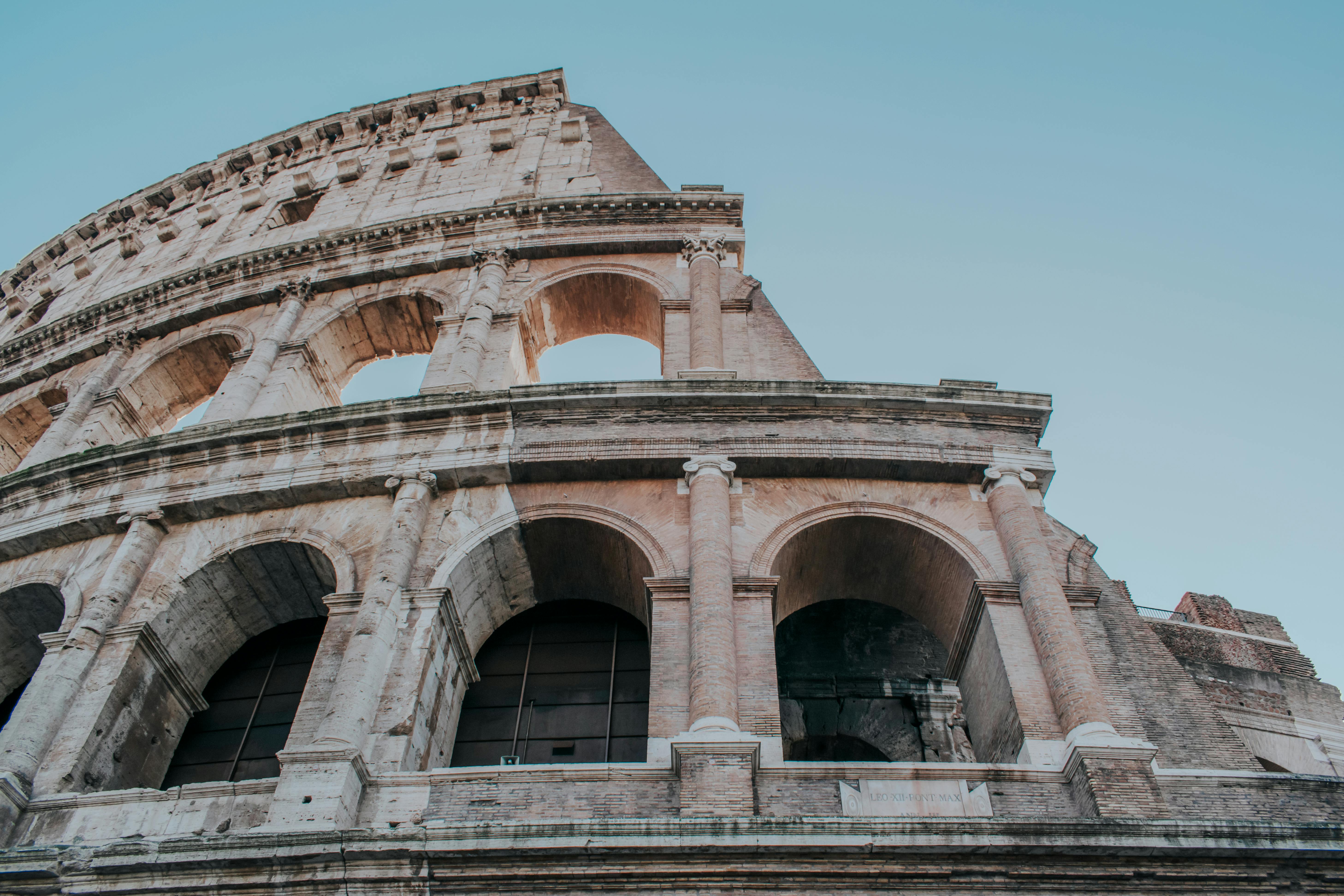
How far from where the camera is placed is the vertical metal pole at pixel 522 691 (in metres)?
→ 10.7

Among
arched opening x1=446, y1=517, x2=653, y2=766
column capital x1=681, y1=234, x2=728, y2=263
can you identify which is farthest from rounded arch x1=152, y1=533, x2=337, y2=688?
column capital x1=681, y1=234, x2=728, y2=263

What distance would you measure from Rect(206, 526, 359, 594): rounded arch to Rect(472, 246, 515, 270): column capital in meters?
5.97

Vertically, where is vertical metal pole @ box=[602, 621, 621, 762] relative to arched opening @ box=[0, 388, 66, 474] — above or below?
below

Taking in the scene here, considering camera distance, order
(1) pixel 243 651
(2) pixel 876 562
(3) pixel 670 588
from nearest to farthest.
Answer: (3) pixel 670 588
(2) pixel 876 562
(1) pixel 243 651

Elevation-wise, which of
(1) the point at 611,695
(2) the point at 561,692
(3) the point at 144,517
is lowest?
(1) the point at 611,695

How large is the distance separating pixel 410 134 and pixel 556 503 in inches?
549

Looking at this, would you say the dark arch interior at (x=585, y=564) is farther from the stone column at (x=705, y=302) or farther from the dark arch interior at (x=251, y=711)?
the stone column at (x=705, y=302)

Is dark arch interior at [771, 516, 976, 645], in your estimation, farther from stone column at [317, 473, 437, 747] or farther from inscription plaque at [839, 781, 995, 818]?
stone column at [317, 473, 437, 747]

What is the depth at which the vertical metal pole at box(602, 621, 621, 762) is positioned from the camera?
10516 mm

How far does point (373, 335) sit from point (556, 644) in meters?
7.32

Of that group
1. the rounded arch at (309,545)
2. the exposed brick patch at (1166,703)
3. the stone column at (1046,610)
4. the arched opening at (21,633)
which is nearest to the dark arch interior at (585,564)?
the rounded arch at (309,545)

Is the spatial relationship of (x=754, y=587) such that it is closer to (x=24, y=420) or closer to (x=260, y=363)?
(x=260, y=363)

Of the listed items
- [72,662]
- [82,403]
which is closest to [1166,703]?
[72,662]

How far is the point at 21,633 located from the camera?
41.6 ft
